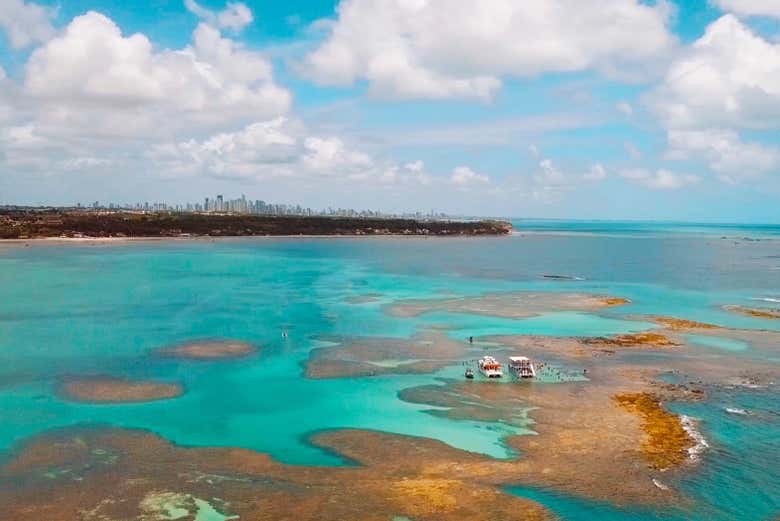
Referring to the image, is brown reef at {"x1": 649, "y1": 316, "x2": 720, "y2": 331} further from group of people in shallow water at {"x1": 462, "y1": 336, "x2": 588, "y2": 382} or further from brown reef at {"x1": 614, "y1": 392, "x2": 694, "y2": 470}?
brown reef at {"x1": 614, "y1": 392, "x2": 694, "y2": 470}

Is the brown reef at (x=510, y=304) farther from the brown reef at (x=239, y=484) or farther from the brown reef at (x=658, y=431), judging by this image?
the brown reef at (x=239, y=484)

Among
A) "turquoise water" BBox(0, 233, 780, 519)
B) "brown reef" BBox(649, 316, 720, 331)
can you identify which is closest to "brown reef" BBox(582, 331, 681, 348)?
"turquoise water" BBox(0, 233, 780, 519)

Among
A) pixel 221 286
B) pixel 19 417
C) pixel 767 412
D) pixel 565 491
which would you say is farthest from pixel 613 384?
pixel 221 286

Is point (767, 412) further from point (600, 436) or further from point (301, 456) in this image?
point (301, 456)

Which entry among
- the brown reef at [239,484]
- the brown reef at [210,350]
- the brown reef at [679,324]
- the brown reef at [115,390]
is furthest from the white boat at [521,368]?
the brown reef at [679,324]

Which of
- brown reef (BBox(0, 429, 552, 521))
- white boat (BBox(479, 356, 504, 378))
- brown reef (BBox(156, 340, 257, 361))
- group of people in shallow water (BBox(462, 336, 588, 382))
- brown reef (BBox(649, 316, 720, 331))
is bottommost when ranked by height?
brown reef (BBox(0, 429, 552, 521))

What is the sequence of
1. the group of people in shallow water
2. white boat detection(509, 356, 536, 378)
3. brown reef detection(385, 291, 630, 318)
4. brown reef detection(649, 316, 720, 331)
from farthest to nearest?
brown reef detection(385, 291, 630, 318), brown reef detection(649, 316, 720, 331), the group of people in shallow water, white boat detection(509, 356, 536, 378)
